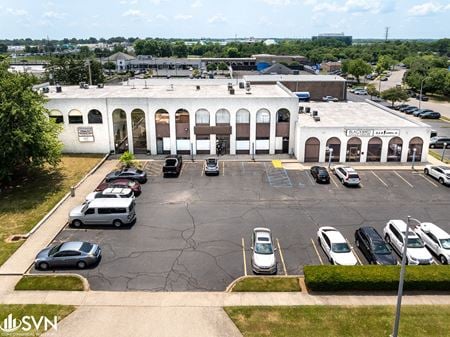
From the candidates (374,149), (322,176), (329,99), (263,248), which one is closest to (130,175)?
(322,176)

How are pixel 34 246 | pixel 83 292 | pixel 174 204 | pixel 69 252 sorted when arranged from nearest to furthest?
pixel 83 292, pixel 69 252, pixel 34 246, pixel 174 204

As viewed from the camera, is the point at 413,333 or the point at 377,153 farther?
the point at 377,153

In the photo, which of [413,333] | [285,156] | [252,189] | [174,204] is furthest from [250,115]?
[413,333]

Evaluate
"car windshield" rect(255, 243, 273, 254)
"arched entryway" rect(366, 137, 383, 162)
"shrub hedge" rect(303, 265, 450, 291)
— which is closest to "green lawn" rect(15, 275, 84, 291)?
"car windshield" rect(255, 243, 273, 254)

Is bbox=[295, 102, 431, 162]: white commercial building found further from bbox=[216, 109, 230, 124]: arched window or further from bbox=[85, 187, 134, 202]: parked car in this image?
bbox=[85, 187, 134, 202]: parked car

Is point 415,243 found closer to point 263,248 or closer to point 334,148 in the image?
point 263,248

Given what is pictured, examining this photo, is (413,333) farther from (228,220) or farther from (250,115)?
(250,115)

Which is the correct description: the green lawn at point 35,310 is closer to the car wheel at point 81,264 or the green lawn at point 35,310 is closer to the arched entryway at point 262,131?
the car wheel at point 81,264

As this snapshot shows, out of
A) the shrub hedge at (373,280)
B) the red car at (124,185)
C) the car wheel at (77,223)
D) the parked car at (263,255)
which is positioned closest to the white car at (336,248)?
the shrub hedge at (373,280)
